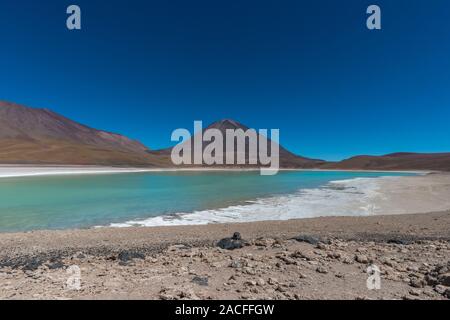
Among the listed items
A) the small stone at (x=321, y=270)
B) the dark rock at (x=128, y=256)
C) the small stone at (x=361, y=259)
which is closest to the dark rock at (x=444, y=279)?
the small stone at (x=361, y=259)

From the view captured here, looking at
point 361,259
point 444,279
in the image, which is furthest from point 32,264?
point 444,279

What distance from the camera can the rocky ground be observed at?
3432mm

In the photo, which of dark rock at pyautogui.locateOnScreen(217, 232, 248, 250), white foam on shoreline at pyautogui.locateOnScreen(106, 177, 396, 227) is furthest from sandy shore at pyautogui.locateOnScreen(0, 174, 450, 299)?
white foam on shoreline at pyautogui.locateOnScreen(106, 177, 396, 227)

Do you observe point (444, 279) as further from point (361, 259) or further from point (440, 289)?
point (361, 259)

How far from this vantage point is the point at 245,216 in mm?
10688

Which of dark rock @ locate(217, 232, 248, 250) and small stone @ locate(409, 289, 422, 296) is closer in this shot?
small stone @ locate(409, 289, 422, 296)

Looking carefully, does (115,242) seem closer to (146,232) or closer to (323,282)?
(146,232)

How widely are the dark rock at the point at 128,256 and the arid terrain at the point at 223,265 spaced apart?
0.6 inches

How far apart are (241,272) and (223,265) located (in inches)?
15.8

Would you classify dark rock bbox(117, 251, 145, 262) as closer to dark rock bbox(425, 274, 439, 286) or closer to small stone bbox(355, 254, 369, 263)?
small stone bbox(355, 254, 369, 263)

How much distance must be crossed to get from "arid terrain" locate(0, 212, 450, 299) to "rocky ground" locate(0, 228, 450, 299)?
1 centimetres

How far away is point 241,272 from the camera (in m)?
4.10

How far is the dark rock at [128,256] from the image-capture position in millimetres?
4753
